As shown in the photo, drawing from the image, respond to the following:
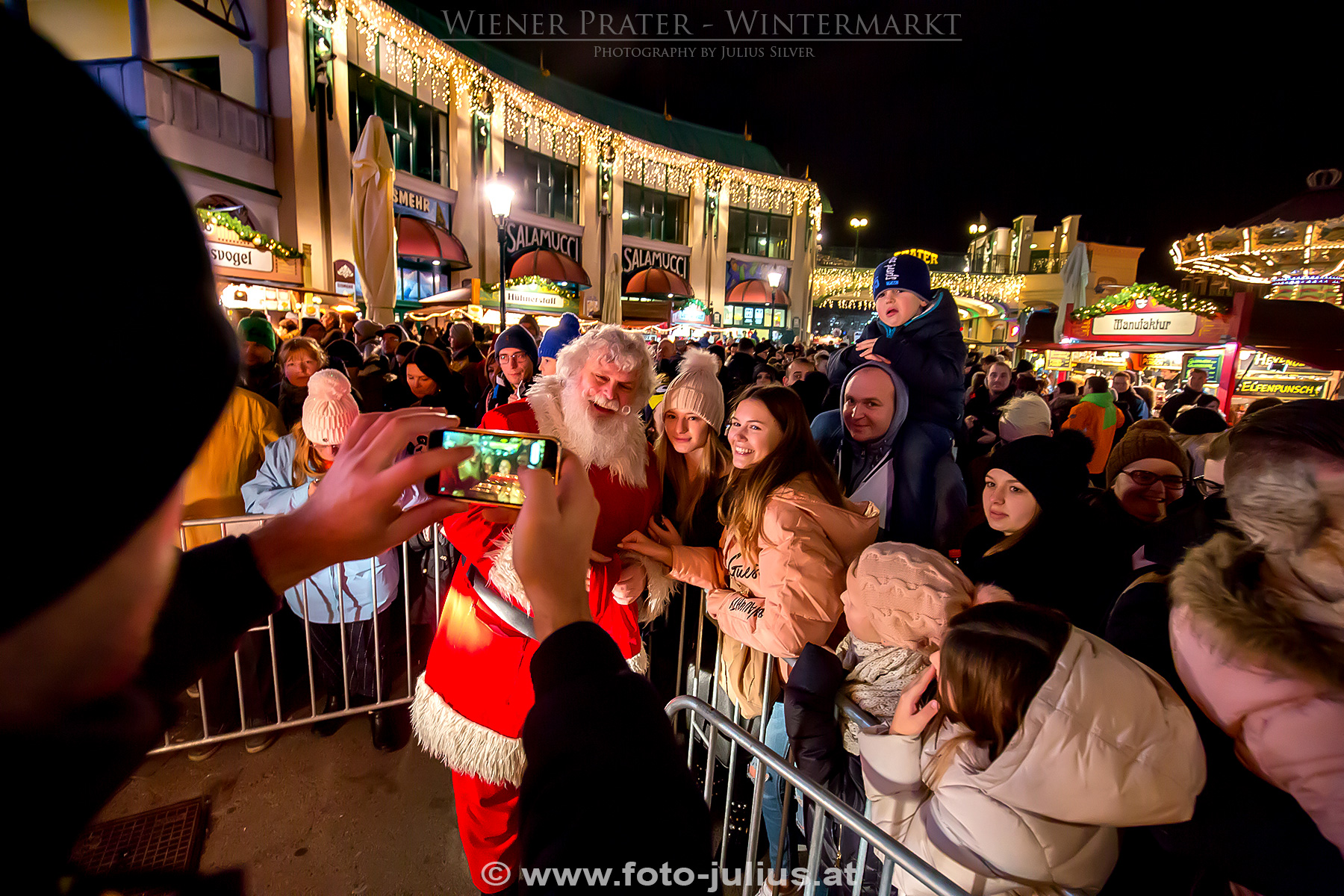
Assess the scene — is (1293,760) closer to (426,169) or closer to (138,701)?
(138,701)

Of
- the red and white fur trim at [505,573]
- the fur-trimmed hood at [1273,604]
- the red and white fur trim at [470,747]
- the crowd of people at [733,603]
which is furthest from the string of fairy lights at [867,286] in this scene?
the red and white fur trim at [470,747]

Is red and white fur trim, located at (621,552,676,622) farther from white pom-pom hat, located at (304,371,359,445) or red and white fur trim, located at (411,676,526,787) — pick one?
white pom-pom hat, located at (304,371,359,445)

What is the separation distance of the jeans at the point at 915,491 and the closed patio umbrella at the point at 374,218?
282 inches

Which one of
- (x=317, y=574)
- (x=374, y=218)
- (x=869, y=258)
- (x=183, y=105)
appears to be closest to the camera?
(x=317, y=574)

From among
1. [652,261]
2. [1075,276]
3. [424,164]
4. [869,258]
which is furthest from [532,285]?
[869,258]

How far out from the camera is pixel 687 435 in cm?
285

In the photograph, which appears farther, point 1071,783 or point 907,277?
point 907,277

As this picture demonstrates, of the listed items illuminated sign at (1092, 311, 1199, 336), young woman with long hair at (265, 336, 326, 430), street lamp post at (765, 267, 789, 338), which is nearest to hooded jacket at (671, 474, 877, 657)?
young woman with long hair at (265, 336, 326, 430)

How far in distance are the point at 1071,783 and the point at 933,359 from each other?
9.28 ft

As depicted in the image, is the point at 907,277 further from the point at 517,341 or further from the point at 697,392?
the point at 517,341

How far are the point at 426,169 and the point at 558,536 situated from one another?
765 inches

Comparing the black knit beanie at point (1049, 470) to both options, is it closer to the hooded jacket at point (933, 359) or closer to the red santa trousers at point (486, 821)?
the hooded jacket at point (933, 359)

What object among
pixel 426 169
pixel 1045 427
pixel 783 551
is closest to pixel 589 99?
pixel 426 169

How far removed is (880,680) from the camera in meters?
1.99
